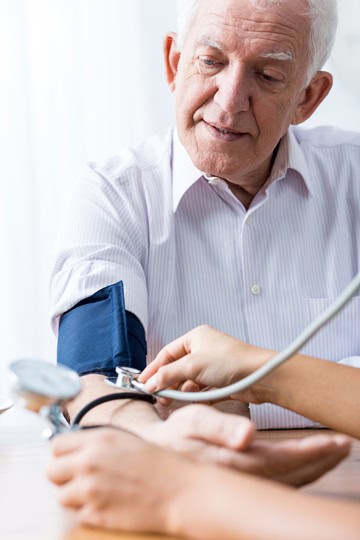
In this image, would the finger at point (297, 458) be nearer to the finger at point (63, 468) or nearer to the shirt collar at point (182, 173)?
the finger at point (63, 468)

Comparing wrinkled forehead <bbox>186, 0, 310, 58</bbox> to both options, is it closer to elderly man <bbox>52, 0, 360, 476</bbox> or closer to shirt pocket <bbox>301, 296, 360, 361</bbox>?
elderly man <bbox>52, 0, 360, 476</bbox>

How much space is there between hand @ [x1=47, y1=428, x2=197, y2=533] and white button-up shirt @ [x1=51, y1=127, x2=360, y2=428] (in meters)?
0.79

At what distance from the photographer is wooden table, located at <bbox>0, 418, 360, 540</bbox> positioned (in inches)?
30.9

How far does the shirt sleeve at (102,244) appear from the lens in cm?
152

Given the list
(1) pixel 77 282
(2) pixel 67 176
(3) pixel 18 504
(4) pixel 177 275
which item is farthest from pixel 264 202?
(2) pixel 67 176

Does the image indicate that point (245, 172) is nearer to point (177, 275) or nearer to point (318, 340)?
point (177, 275)

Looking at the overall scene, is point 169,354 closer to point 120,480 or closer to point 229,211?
point 120,480

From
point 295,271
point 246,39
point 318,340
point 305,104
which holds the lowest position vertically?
point 318,340

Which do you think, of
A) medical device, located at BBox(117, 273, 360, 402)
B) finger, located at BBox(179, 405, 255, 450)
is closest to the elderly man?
medical device, located at BBox(117, 273, 360, 402)

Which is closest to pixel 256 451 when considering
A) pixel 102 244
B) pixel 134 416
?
pixel 134 416

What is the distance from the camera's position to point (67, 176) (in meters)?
2.94

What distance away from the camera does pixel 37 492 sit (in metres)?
0.95

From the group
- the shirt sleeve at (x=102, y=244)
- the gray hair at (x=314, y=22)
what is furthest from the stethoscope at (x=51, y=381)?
the gray hair at (x=314, y=22)

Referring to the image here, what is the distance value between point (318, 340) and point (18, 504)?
955 millimetres
